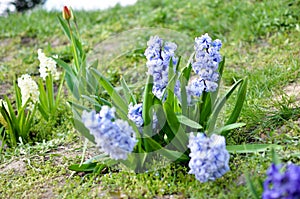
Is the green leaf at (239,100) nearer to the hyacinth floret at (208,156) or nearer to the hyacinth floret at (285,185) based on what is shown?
the hyacinth floret at (208,156)

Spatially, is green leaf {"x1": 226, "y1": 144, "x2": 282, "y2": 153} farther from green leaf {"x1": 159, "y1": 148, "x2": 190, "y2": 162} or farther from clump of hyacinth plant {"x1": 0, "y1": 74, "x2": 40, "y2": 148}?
clump of hyacinth plant {"x1": 0, "y1": 74, "x2": 40, "y2": 148}

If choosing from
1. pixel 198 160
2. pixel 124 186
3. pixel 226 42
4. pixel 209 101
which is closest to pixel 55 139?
pixel 124 186

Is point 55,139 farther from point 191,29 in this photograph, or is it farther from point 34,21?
point 34,21

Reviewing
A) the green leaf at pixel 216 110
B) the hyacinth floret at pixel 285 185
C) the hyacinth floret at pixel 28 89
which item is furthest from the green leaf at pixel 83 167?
the hyacinth floret at pixel 285 185

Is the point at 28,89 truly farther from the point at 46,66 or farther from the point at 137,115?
the point at 137,115

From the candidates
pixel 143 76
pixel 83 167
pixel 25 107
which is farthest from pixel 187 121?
pixel 143 76

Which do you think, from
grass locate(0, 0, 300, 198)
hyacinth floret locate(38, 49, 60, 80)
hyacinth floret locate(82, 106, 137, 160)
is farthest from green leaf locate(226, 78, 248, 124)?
hyacinth floret locate(38, 49, 60, 80)
